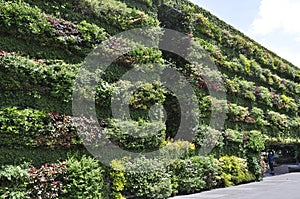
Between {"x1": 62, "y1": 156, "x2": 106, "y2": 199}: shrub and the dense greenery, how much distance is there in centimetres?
2

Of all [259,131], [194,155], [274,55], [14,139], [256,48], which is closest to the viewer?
[14,139]

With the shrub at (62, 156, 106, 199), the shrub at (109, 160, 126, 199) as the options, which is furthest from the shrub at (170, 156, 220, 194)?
the shrub at (62, 156, 106, 199)

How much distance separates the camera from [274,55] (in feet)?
72.8

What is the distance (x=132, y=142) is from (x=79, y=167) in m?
2.00

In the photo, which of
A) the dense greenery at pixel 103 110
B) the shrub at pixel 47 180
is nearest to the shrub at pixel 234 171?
the dense greenery at pixel 103 110

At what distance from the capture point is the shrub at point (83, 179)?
333 inches

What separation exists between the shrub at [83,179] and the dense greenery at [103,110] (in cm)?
2

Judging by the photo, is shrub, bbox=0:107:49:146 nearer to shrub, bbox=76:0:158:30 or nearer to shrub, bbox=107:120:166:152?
shrub, bbox=107:120:166:152

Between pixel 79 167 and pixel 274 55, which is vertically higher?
pixel 274 55

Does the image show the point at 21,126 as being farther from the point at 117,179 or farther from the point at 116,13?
the point at 116,13

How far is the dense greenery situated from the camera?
818 centimetres

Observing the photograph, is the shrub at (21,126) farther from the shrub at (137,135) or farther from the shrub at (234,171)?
the shrub at (234,171)

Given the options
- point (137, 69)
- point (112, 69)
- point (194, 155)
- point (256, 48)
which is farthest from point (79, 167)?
point (256, 48)

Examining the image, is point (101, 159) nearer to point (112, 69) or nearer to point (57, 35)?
point (112, 69)
